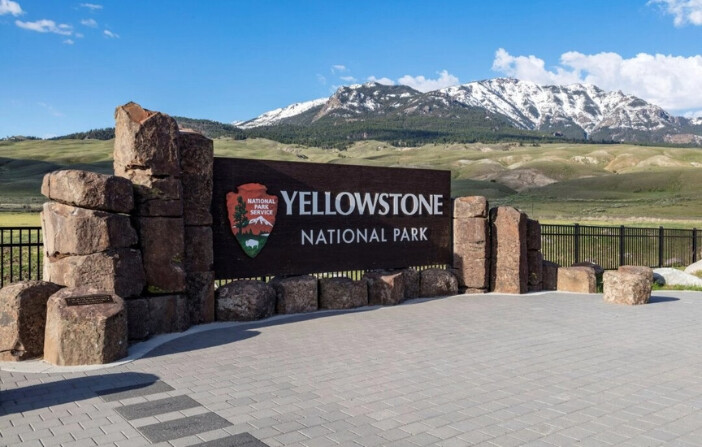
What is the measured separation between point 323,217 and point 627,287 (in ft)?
22.8

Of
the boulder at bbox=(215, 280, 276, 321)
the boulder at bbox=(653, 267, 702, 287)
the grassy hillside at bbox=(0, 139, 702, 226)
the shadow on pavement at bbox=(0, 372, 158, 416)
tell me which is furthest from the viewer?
the grassy hillside at bbox=(0, 139, 702, 226)

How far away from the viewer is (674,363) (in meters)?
8.21

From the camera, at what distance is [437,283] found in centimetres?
1448

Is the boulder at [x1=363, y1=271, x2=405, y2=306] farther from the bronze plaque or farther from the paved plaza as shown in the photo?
the bronze plaque

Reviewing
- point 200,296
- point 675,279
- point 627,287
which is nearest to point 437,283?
point 627,287

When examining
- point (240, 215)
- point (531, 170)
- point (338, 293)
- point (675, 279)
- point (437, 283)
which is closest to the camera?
point (240, 215)

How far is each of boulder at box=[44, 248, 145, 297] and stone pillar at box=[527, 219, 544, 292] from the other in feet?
33.2

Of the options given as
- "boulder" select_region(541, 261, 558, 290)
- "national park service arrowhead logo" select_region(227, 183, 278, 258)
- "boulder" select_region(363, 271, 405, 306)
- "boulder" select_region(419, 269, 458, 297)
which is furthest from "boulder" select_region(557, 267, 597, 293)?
"national park service arrowhead logo" select_region(227, 183, 278, 258)

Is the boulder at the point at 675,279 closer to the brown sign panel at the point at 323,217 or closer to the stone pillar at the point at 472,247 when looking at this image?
the stone pillar at the point at 472,247

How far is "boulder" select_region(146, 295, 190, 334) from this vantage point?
974cm

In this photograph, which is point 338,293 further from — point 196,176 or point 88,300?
point 88,300

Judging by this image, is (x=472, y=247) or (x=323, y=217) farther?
(x=472, y=247)

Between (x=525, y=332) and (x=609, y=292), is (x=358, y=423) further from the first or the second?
(x=609, y=292)

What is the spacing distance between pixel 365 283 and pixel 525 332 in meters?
3.90
